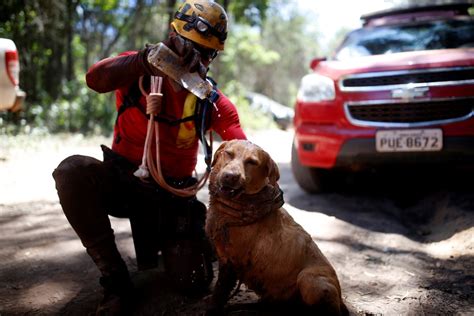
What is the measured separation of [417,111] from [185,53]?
9.39 ft

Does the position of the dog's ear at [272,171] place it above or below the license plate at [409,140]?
above

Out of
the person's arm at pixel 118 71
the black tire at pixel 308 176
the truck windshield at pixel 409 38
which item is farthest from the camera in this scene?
the black tire at pixel 308 176

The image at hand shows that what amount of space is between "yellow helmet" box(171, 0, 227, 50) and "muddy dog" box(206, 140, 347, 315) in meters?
0.77

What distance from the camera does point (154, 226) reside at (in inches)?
119

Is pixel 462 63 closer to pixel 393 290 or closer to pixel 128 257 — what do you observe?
pixel 393 290

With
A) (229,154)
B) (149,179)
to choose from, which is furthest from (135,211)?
(229,154)

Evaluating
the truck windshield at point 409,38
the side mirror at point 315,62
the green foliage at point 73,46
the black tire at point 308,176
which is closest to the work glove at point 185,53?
the black tire at point 308,176

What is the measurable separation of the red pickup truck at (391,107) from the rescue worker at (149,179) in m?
2.06

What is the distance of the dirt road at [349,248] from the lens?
→ 2721mm

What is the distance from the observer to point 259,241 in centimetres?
223

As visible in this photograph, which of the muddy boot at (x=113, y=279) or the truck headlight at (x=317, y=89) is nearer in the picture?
the muddy boot at (x=113, y=279)

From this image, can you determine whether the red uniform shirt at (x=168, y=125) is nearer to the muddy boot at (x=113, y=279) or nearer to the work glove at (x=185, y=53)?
the work glove at (x=185, y=53)

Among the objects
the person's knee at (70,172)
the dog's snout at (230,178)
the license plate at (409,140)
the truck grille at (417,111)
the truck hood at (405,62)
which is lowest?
the license plate at (409,140)

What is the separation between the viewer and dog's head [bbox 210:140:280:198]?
2.02m
